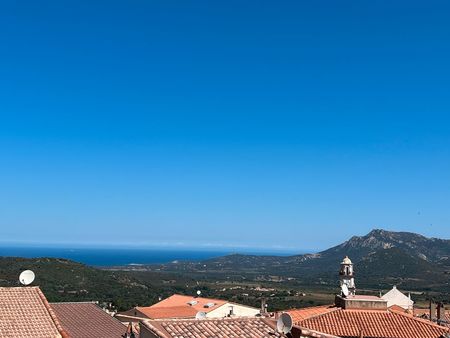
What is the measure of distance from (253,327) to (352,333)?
12074 mm

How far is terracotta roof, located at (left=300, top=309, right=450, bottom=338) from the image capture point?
2736 cm

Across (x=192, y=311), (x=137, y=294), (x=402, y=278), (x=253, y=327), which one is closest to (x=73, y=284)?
(x=137, y=294)

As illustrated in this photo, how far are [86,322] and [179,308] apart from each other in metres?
24.4

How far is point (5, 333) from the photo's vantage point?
20.7m

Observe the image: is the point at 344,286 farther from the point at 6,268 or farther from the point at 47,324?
the point at 6,268

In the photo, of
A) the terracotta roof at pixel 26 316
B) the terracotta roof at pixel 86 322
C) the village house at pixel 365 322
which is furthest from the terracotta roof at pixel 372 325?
the terracotta roof at pixel 86 322

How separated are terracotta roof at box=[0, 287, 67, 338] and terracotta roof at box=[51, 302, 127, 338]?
31.1ft

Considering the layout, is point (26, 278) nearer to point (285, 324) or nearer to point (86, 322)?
point (86, 322)

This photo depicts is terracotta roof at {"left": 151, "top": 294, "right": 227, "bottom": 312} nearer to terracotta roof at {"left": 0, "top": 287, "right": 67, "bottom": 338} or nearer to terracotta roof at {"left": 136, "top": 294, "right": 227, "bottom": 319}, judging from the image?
terracotta roof at {"left": 136, "top": 294, "right": 227, "bottom": 319}

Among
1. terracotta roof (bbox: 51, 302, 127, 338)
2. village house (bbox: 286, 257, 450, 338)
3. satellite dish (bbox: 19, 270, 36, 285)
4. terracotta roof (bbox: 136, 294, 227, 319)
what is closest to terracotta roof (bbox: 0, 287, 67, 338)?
satellite dish (bbox: 19, 270, 36, 285)

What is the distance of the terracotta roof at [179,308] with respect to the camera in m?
54.0

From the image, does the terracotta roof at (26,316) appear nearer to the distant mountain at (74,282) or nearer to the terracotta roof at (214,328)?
the terracotta roof at (214,328)

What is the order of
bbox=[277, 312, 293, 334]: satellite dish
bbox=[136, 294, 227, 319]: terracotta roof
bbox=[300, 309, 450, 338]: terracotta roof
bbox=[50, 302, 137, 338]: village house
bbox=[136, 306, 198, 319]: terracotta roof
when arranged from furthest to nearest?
bbox=[136, 294, 227, 319]: terracotta roof < bbox=[136, 306, 198, 319]: terracotta roof < bbox=[50, 302, 137, 338]: village house < bbox=[300, 309, 450, 338]: terracotta roof < bbox=[277, 312, 293, 334]: satellite dish

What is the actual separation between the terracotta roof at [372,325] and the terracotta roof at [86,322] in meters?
12.5
